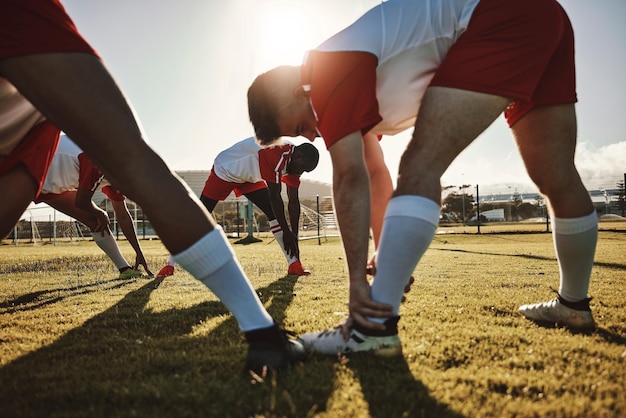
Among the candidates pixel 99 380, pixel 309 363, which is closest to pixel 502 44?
pixel 309 363

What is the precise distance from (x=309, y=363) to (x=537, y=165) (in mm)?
1604

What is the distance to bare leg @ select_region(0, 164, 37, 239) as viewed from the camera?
7.23 feet

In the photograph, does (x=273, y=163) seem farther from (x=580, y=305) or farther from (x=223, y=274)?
(x=223, y=274)

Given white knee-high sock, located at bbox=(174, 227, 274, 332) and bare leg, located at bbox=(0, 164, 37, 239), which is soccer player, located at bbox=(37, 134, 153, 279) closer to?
bare leg, located at bbox=(0, 164, 37, 239)

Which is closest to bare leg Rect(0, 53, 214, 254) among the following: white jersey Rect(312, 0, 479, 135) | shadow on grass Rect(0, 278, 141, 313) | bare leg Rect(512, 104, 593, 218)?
white jersey Rect(312, 0, 479, 135)

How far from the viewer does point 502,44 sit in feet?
5.87

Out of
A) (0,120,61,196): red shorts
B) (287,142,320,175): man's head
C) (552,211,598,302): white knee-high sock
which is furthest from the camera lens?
(287,142,320,175): man's head

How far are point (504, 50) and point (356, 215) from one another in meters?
0.94

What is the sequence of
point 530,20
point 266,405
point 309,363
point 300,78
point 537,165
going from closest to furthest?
point 266,405
point 309,363
point 530,20
point 300,78
point 537,165

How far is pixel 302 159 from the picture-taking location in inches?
249

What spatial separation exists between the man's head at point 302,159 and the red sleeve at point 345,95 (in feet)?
14.6

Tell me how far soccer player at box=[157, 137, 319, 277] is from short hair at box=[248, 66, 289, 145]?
3677mm

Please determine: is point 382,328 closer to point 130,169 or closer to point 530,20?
point 130,169

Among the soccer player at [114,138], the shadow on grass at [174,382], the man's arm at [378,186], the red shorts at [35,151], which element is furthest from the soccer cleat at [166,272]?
the soccer player at [114,138]
